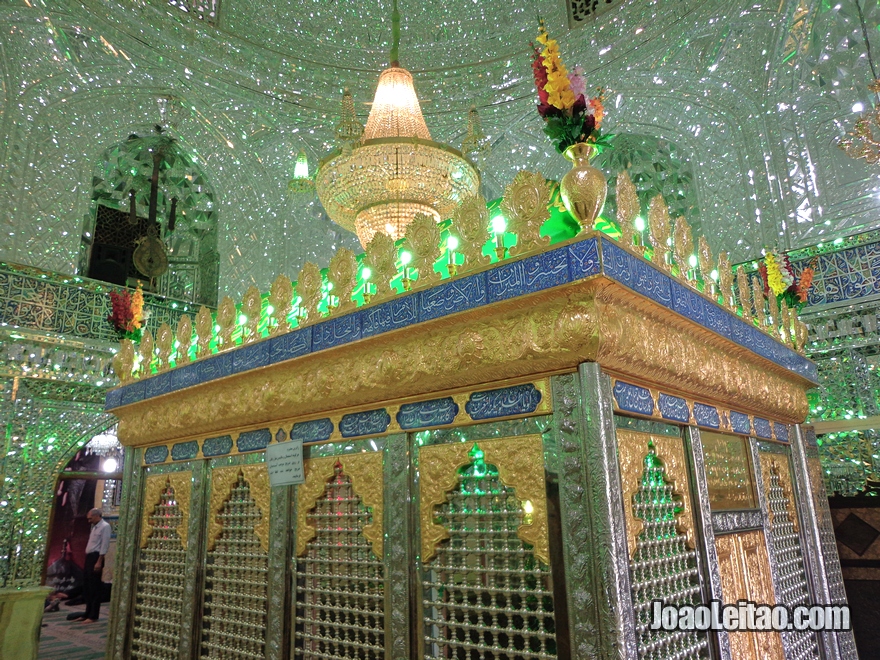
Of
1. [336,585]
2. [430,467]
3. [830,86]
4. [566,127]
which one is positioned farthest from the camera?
[830,86]

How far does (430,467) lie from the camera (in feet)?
6.51

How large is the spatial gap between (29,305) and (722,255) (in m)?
4.76

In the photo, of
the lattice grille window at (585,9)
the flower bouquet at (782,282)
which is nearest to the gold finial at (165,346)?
the flower bouquet at (782,282)

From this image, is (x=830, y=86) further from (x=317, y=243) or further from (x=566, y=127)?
(x=317, y=243)

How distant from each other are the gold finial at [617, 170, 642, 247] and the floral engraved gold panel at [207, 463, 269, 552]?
173cm

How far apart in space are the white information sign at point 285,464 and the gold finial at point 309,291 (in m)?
0.51

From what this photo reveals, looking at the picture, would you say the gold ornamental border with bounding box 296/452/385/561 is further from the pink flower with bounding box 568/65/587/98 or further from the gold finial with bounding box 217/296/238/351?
the pink flower with bounding box 568/65/587/98

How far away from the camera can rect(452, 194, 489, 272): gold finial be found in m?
1.89

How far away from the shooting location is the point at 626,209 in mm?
1857

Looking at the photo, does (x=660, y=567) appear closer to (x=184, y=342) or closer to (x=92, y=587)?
(x=184, y=342)

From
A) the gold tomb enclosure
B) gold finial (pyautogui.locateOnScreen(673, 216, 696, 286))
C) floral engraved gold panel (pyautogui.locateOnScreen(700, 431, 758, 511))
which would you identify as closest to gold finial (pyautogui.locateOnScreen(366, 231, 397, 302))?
the gold tomb enclosure

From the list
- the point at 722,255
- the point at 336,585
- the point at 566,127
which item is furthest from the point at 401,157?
the point at 336,585

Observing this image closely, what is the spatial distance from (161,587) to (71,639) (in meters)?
2.94

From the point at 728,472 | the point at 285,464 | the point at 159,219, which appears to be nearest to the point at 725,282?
the point at 728,472
